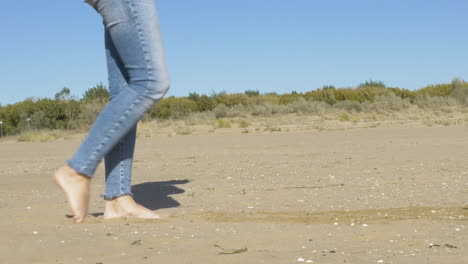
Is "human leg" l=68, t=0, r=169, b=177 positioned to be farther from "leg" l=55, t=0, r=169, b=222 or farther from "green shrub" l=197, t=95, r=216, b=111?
"green shrub" l=197, t=95, r=216, b=111

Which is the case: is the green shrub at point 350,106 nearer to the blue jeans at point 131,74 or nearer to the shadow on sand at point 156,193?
the shadow on sand at point 156,193

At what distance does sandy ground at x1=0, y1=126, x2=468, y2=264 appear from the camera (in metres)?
2.73

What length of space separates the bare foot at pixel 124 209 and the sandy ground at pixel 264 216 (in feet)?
0.35

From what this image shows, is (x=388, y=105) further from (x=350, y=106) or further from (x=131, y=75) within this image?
(x=131, y=75)

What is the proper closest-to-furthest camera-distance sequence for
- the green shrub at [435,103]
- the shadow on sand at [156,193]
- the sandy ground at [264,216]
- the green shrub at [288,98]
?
the sandy ground at [264,216] < the shadow on sand at [156,193] < the green shrub at [435,103] < the green shrub at [288,98]

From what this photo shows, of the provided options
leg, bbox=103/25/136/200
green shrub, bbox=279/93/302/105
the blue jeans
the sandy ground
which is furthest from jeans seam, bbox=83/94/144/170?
green shrub, bbox=279/93/302/105

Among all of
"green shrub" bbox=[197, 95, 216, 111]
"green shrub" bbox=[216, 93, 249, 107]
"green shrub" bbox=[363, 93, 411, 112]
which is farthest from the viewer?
"green shrub" bbox=[216, 93, 249, 107]

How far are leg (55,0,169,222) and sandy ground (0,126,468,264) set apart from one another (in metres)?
0.30

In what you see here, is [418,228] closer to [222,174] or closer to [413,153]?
[222,174]

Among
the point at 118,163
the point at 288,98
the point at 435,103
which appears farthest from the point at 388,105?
the point at 118,163

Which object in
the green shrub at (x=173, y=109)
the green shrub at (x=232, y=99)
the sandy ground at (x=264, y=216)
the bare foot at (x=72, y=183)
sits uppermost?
the green shrub at (x=232, y=99)

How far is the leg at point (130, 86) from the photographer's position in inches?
131

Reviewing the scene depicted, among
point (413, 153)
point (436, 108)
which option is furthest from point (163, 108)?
point (413, 153)

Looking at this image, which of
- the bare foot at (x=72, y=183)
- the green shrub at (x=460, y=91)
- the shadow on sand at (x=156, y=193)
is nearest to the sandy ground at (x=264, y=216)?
the shadow on sand at (x=156, y=193)
